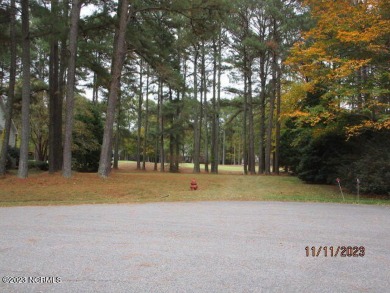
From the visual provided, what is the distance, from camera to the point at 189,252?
5402mm

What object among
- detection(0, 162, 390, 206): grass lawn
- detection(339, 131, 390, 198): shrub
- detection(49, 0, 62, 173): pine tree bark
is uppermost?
detection(49, 0, 62, 173): pine tree bark

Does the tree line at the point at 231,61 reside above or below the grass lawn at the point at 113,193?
above

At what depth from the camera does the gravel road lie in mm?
4098

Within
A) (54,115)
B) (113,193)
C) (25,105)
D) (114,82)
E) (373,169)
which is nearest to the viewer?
(113,193)

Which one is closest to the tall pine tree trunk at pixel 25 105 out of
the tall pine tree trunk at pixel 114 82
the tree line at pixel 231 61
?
the tree line at pixel 231 61

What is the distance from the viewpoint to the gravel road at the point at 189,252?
4.10 meters

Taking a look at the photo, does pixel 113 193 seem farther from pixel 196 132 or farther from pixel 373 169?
pixel 196 132

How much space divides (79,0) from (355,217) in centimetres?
1675

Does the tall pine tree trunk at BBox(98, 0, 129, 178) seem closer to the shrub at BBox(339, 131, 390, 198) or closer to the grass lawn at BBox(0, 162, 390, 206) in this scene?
the grass lawn at BBox(0, 162, 390, 206)

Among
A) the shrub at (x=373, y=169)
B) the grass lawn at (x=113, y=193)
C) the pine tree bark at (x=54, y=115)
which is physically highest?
the pine tree bark at (x=54, y=115)

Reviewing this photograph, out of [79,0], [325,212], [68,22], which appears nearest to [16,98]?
[68,22]
